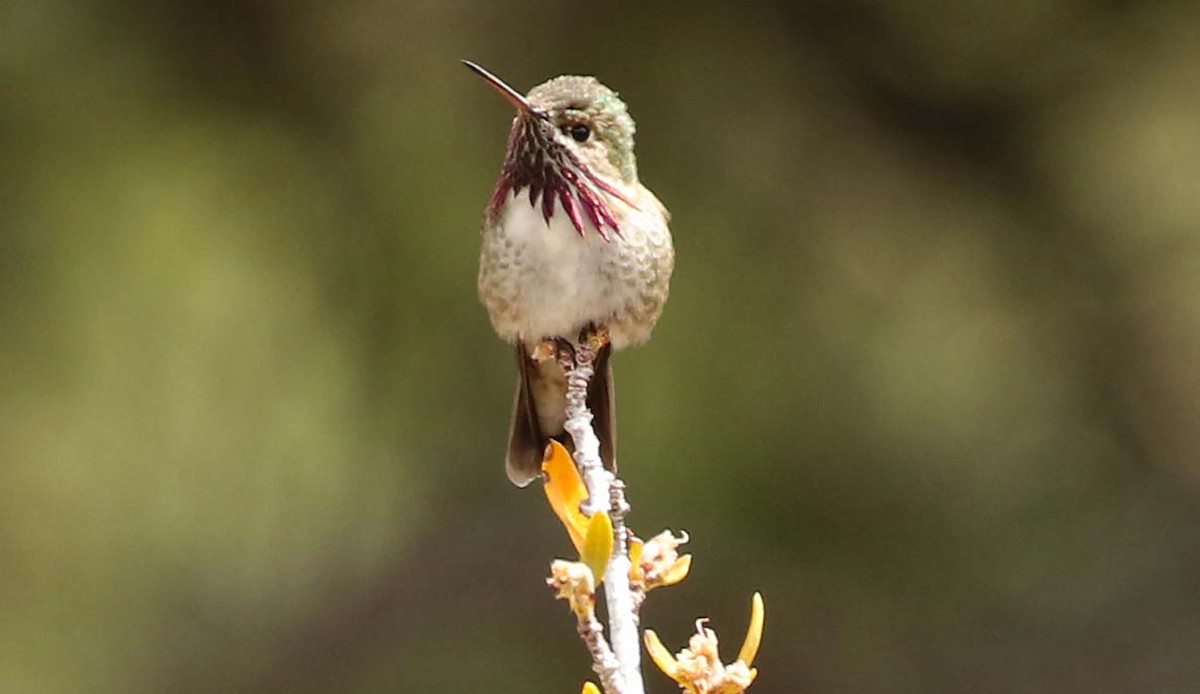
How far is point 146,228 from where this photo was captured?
3.04 metres

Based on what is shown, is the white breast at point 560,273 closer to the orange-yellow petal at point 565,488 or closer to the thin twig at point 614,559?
the thin twig at point 614,559

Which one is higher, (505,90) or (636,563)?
(505,90)

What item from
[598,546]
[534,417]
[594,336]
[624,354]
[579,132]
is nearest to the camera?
[598,546]

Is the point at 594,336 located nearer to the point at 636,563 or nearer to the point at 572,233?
the point at 572,233

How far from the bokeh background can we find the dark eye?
1.11m

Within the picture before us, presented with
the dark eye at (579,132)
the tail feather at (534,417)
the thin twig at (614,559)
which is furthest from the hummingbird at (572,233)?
the thin twig at (614,559)

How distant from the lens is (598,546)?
1.31 metres

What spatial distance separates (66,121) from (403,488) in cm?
96

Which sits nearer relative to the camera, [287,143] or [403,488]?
[287,143]

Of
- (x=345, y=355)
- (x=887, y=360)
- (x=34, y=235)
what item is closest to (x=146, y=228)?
(x=34, y=235)

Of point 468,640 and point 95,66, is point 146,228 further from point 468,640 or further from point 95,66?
point 468,640

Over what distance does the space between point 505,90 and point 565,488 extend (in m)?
0.41

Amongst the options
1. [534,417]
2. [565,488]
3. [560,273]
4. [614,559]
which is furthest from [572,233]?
[614,559]

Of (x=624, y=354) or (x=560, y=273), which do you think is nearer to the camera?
(x=560, y=273)
